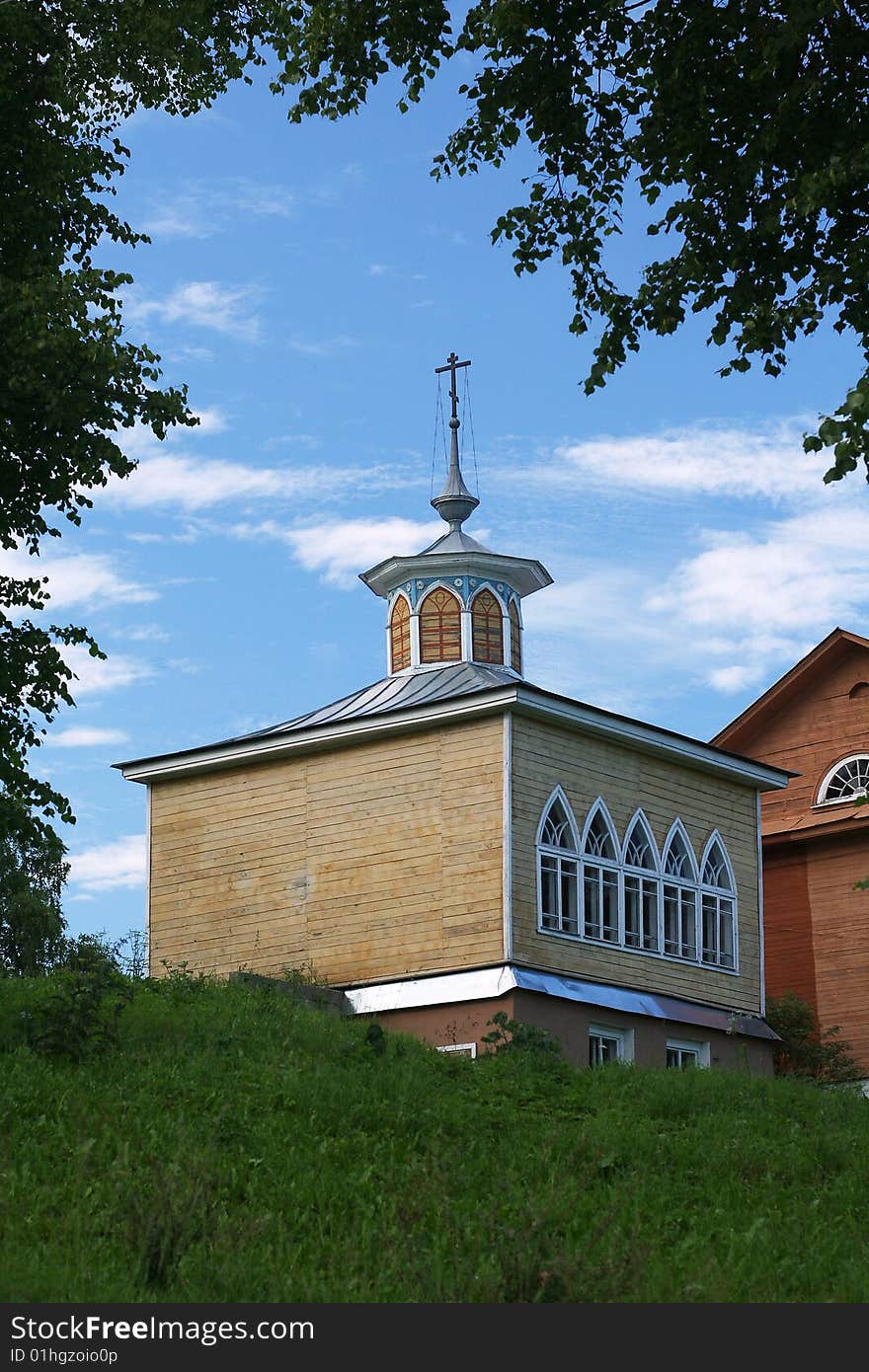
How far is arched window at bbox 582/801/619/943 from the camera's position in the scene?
85.0 feet

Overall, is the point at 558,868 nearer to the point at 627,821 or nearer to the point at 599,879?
the point at 599,879

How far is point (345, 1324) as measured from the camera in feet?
29.5

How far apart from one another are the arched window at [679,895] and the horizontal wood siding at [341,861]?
4.00 metres

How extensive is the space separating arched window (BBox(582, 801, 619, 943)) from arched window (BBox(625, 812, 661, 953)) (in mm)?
349

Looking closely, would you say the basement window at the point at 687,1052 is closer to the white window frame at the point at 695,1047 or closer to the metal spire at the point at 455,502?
the white window frame at the point at 695,1047

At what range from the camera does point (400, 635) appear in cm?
3170

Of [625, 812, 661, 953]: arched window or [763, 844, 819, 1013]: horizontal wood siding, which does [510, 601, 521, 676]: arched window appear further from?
[763, 844, 819, 1013]: horizontal wood siding

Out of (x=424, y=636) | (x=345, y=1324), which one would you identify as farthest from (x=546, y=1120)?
(x=424, y=636)

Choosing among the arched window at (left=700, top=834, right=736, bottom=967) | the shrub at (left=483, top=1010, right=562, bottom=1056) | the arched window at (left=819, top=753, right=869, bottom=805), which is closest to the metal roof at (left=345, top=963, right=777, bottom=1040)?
the shrub at (left=483, top=1010, right=562, bottom=1056)

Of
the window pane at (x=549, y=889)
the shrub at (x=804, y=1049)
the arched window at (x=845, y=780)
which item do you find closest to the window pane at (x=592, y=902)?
the window pane at (x=549, y=889)

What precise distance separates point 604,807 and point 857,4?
13.5 m

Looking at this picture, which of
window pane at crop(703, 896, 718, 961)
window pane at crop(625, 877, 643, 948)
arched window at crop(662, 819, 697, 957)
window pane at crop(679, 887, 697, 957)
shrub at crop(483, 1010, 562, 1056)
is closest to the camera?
shrub at crop(483, 1010, 562, 1056)

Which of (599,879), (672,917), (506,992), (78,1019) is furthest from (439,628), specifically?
(78,1019)

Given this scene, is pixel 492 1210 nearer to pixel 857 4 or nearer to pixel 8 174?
pixel 857 4
